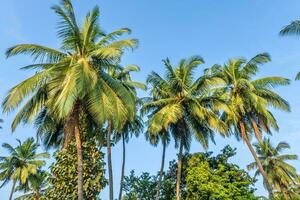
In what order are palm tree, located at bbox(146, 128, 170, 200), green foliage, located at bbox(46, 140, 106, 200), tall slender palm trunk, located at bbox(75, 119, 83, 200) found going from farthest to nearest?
palm tree, located at bbox(146, 128, 170, 200)
green foliage, located at bbox(46, 140, 106, 200)
tall slender palm trunk, located at bbox(75, 119, 83, 200)

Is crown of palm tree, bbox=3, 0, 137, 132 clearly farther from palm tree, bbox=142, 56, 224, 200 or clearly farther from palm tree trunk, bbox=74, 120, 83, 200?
palm tree, bbox=142, 56, 224, 200

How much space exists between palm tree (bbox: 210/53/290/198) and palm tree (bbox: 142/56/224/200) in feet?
3.99

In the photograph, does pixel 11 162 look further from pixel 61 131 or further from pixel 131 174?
pixel 61 131

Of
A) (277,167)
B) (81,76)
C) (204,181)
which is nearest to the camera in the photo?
(81,76)

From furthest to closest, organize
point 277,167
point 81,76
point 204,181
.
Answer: point 277,167 → point 204,181 → point 81,76

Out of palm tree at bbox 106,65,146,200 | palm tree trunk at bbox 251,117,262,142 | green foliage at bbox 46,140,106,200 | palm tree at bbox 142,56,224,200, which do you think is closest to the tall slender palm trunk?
green foliage at bbox 46,140,106,200

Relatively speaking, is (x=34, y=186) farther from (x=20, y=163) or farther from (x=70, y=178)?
(x=70, y=178)

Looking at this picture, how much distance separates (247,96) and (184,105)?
4471 mm

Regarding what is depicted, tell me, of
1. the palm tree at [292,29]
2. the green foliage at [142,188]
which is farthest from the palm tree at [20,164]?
the palm tree at [292,29]

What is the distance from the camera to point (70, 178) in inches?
696

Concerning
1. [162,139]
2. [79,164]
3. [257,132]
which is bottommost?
[79,164]

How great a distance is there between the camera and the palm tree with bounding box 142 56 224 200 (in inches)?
1032

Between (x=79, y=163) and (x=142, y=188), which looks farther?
(x=142, y=188)

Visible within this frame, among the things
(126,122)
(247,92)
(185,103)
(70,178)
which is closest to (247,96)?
(247,92)
